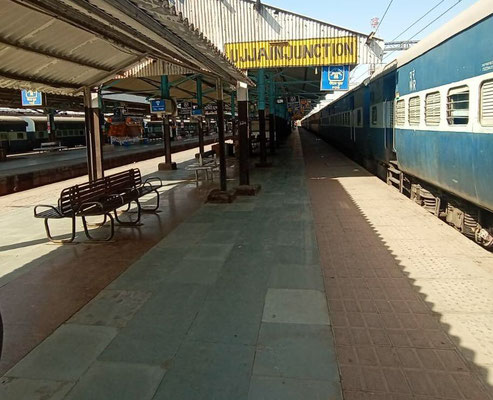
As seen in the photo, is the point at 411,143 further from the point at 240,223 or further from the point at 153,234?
the point at 153,234

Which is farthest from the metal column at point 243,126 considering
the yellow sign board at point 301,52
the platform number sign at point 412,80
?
the yellow sign board at point 301,52

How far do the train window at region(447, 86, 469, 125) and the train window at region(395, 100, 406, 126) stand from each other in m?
2.81

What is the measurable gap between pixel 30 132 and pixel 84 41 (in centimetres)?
2867

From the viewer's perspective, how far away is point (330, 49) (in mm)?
15523

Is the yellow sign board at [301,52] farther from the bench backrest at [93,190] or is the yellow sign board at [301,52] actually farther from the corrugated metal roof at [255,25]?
the bench backrest at [93,190]

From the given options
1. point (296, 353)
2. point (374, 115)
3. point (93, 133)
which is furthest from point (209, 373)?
point (374, 115)

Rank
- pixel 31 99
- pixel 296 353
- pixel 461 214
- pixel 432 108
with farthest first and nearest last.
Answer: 1. pixel 31 99
2. pixel 432 108
3. pixel 461 214
4. pixel 296 353

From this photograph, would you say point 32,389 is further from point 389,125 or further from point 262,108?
point 262,108

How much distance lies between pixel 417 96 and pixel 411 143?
1.01 meters

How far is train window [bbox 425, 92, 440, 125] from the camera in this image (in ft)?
22.6

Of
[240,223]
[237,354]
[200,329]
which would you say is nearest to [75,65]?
[240,223]

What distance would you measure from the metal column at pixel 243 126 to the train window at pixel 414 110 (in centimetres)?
411

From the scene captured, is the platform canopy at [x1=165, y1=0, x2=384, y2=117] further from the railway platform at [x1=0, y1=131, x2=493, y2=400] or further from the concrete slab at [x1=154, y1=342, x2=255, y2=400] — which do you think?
the concrete slab at [x1=154, y1=342, x2=255, y2=400]

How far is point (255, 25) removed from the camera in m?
16.1
